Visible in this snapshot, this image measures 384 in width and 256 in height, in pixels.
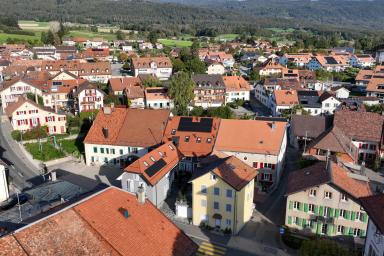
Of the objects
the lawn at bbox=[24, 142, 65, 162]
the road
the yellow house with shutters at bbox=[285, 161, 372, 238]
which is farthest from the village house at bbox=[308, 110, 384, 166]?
the road

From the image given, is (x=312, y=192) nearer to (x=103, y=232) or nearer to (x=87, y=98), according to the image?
(x=103, y=232)

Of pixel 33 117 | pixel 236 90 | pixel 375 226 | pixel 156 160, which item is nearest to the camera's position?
pixel 375 226

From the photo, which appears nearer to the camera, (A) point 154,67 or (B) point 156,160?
(B) point 156,160

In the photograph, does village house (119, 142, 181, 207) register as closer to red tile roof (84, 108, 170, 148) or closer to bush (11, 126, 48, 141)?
red tile roof (84, 108, 170, 148)

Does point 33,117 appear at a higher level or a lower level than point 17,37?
lower

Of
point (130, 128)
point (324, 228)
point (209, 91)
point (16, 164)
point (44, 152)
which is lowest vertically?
point (324, 228)

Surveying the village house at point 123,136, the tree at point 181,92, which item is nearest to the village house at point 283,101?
the tree at point 181,92

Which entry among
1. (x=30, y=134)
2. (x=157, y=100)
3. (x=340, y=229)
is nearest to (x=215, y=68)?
(x=157, y=100)

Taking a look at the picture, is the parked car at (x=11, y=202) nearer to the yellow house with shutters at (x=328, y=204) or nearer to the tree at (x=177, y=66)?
the yellow house with shutters at (x=328, y=204)
